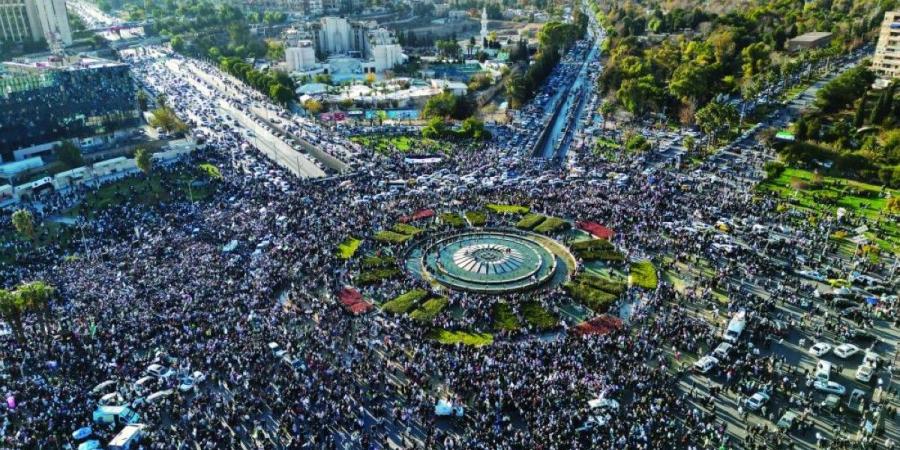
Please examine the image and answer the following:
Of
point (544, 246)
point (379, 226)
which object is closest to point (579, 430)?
point (544, 246)

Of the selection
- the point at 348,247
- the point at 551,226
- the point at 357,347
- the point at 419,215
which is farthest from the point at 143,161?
the point at 551,226

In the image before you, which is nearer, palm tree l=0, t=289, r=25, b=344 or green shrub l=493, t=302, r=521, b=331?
palm tree l=0, t=289, r=25, b=344

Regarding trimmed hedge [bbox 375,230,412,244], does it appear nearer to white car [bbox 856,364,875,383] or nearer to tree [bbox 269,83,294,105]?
white car [bbox 856,364,875,383]

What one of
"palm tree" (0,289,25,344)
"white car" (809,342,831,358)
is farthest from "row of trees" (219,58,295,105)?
"white car" (809,342,831,358)

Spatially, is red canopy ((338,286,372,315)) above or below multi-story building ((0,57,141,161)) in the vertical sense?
below

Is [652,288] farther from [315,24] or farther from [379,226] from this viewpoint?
[315,24]

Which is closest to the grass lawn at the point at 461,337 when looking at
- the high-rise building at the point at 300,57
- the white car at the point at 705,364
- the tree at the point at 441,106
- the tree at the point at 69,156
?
the white car at the point at 705,364
